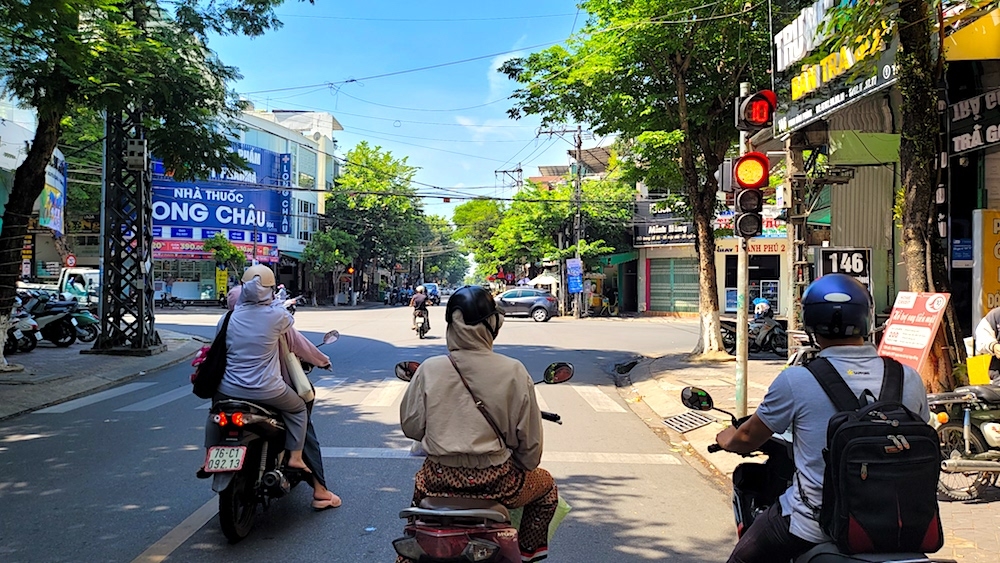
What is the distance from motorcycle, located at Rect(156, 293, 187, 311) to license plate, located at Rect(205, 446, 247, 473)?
120ft

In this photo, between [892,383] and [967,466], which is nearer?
[892,383]

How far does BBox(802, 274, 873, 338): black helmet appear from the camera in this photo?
2496 mm

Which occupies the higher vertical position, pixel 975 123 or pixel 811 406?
pixel 975 123

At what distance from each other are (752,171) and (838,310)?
562cm

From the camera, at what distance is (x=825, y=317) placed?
2.53m

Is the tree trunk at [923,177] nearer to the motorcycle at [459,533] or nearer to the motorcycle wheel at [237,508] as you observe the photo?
the motorcycle at [459,533]

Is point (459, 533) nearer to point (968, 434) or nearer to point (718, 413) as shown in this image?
point (968, 434)

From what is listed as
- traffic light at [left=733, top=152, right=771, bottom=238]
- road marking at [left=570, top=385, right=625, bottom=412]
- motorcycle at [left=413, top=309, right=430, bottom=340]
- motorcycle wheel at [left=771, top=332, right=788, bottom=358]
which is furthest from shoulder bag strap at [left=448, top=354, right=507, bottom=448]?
motorcycle at [left=413, top=309, right=430, bottom=340]

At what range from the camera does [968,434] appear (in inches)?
215

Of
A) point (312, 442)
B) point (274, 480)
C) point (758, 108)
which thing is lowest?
point (274, 480)

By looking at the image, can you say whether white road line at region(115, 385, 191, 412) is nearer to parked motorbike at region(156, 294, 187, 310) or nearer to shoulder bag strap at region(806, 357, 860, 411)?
shoulder bag strap at region(806, 357, 860, 411)

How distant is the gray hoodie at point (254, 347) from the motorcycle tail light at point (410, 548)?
2218 mm

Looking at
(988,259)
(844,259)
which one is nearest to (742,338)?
(844,259)

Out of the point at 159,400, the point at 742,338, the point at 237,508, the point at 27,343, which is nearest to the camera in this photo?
the point at 237,508
